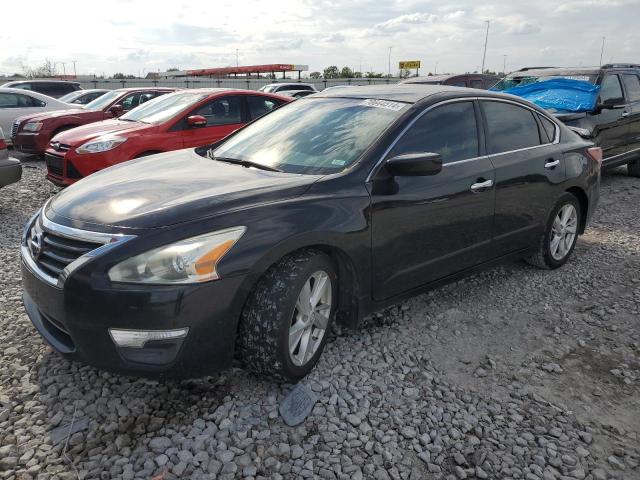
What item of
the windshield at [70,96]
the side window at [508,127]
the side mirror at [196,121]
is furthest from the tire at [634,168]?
the windshield at [70,96]

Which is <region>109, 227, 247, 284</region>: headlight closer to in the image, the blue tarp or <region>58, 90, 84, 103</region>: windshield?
the blue tarp

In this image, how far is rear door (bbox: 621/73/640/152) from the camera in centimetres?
816

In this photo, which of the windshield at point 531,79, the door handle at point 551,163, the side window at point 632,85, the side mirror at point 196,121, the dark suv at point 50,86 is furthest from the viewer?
the dark suv at point 50,86

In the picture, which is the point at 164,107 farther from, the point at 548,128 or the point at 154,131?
the point at 548,128

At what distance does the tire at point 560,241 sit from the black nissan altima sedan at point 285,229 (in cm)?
27

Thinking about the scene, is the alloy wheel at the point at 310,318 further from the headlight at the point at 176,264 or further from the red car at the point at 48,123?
the red car at the point at 48,123

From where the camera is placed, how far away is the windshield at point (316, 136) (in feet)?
10.8

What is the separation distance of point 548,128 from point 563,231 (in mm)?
940

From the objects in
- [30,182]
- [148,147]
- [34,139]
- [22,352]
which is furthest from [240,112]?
[22,352]

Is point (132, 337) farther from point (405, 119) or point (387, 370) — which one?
point (405, 119)

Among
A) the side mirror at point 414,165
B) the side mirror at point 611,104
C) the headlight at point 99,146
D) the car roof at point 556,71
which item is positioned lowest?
the headlight at point 99,146

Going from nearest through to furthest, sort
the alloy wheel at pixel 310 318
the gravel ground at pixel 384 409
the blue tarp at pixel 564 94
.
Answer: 1. the gravel ground at pixel 384 409
2. the alloy wheel at pixel 310 318
3. the blue tarp at pixel 564 94

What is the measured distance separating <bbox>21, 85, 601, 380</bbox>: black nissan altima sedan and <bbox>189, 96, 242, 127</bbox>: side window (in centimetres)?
374

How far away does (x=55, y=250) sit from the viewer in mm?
2672
